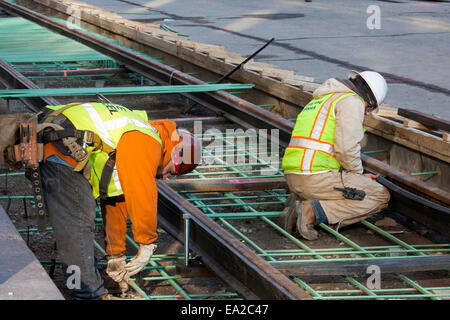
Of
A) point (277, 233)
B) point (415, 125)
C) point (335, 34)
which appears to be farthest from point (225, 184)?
point (335, 34)

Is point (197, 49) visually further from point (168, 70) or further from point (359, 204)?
point (359, 204)

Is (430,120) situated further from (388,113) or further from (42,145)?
(42,145)

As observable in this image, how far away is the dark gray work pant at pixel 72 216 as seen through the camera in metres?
4.47

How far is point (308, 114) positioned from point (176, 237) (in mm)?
1572

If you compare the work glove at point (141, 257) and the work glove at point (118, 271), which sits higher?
the work glove at point (141, 257)

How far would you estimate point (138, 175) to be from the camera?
4211mm

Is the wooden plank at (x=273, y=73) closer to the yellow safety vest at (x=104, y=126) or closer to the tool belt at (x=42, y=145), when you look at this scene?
the yellow safety vest at (x=104, y=126)

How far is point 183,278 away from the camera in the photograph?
5668 millimetres

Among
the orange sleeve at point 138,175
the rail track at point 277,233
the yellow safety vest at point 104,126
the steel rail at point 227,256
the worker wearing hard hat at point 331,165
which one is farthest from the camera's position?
the worker wearing hard hat at point 331,165

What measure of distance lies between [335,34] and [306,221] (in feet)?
41.9

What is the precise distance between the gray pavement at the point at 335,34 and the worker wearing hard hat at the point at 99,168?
22.6 feet

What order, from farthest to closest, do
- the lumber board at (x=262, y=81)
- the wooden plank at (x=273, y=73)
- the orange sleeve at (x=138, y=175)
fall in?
the wooden plank at (x=273, y=73) < the lumber board at (x=262, y=81) < the orange sleeve at (x=138, y=175)

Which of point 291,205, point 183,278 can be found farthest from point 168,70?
point 183,278

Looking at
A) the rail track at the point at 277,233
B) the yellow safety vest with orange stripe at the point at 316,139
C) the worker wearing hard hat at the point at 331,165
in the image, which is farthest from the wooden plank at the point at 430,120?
the yellow safety vest with orange stripe at the point at 316,139
